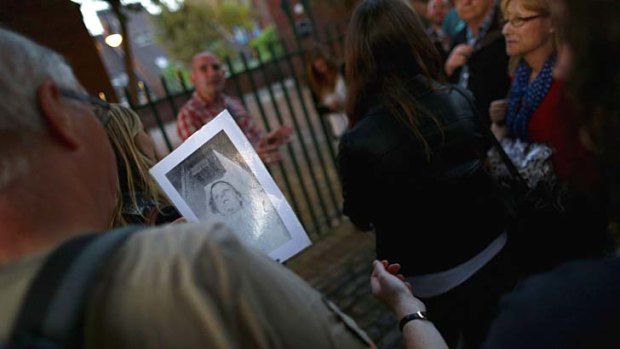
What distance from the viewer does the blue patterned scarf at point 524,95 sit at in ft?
6.91

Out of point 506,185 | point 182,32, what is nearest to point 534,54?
point 506,185

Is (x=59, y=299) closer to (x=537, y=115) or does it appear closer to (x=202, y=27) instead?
(x=537, y=115)

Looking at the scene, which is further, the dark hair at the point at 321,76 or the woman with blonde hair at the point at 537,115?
the dark hair at the point at 321,76

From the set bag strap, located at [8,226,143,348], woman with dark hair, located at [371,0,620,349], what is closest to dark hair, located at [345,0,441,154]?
woman with dark hair, located at [371,0,620,349]

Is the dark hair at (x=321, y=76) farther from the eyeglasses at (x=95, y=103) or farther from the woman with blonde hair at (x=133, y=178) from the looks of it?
the eyeglasses at (x=95, y=103)

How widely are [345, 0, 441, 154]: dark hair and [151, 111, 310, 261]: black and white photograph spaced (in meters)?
0.65

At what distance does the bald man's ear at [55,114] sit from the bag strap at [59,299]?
24 centimetres

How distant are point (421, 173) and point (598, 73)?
1033 millimetres

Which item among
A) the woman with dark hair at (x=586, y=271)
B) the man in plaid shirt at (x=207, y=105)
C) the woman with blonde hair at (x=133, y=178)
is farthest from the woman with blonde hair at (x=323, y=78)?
the woman with dark hair at (x=586, y=271)

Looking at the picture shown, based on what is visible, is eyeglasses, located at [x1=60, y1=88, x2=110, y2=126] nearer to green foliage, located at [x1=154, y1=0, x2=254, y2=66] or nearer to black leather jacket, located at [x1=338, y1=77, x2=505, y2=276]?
black leather jacket, located at [x1=338, y1=77, x2=505, y2=276]

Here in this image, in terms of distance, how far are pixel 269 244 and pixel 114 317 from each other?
0.83 m

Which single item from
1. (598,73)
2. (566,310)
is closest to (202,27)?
(598,73)

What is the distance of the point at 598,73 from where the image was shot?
81 centimetres

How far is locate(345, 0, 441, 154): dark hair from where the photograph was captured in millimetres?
1788
